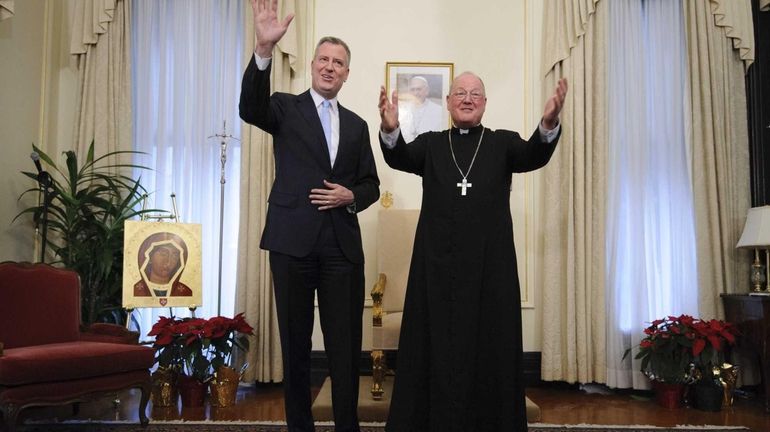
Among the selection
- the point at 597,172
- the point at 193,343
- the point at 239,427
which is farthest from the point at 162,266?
the point at 597,172

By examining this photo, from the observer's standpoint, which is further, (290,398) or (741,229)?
(741,229)

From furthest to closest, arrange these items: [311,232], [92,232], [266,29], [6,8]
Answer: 1. [92,232]
2. [6,8]
3. [311,232]
4. [266,29]

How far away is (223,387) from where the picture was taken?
162 inches

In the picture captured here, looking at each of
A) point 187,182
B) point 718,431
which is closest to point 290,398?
point 718,431

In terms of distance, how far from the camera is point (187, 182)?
197 inches

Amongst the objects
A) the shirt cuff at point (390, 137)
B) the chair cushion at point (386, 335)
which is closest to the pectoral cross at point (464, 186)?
the shirt cuff at point (390, 137)

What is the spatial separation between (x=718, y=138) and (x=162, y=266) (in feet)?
13.1

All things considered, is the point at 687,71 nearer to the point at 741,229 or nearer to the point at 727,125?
the point at 727,125

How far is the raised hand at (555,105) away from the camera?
245 centimetres

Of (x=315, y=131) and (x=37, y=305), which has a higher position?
(x=315, y=131)

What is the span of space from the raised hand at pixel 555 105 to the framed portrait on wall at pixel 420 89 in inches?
94.2

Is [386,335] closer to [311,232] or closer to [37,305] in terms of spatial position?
[311,232]

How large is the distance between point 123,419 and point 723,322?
3.92 m

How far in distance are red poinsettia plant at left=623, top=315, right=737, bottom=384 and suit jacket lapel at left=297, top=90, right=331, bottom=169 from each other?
9.67 ft
